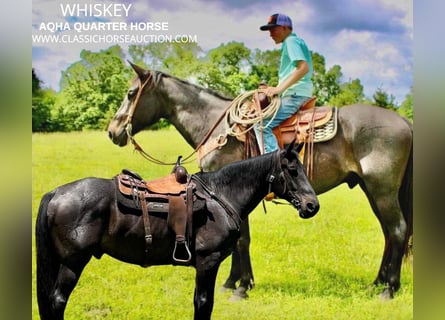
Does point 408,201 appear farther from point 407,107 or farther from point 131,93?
point 131,93

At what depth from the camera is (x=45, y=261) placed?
396 centimetres

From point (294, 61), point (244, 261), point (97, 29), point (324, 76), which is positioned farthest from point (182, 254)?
point (97, 29)

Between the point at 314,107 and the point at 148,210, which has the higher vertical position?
the point at 314,107

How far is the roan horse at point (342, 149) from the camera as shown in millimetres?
4891

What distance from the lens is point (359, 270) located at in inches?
199

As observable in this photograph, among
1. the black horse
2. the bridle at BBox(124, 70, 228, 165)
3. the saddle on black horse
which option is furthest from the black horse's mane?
the bridle at BBox(124, 70, 228, 165)

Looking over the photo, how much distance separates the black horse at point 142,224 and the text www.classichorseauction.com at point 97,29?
1.53 meters

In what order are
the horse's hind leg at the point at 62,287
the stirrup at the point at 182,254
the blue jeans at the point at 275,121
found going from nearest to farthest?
the horse's hind leg at the point at 62,287 < the stirrup at the point at 182,254 < the blue jeans at the point at 275,121

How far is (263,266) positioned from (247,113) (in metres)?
1.42

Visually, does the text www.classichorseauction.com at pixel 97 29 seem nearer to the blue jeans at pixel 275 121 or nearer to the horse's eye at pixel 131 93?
the horse's eye at pixel 131 93

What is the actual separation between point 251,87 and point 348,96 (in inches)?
35.8

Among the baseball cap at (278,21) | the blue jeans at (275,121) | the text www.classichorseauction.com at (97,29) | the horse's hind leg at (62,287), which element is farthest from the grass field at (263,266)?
the baseball cap at (278,21)
